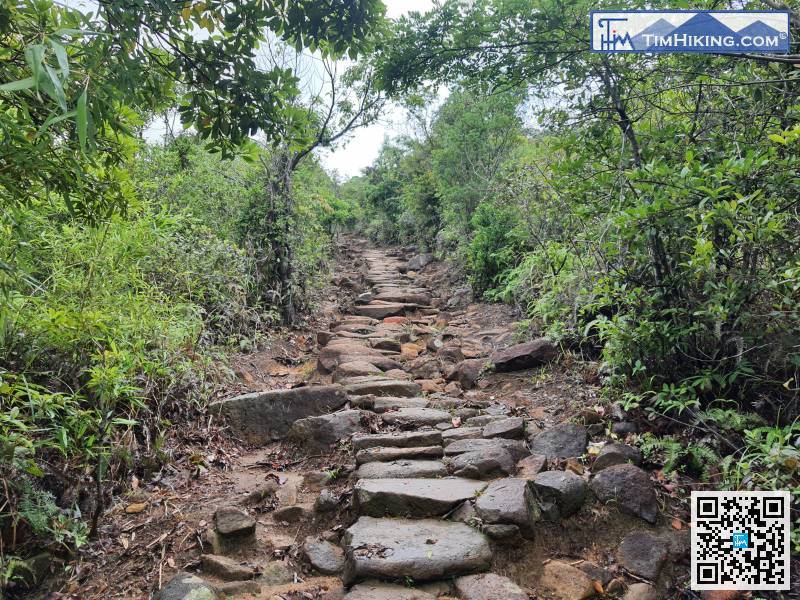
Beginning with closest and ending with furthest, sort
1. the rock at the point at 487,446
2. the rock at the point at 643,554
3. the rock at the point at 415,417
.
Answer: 1. the rock at the point at 643,554
2. the rock at the point at 487,446
3. the rock at the point at 415,417

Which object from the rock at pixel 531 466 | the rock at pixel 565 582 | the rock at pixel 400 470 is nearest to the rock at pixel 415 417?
the rock at pixel 400 470

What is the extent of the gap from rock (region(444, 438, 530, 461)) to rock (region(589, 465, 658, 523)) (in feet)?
1.85

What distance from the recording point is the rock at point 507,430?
13.4 ft

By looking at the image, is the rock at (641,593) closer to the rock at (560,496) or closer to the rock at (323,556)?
the rock at (560,496)

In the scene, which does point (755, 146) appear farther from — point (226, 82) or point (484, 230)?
point (484, 230)

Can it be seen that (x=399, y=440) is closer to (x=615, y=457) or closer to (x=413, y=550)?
(x=413, y=550)

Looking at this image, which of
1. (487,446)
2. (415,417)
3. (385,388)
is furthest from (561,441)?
(385,388)

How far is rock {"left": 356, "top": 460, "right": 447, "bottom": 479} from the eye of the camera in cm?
357

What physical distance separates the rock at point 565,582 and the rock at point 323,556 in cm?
104

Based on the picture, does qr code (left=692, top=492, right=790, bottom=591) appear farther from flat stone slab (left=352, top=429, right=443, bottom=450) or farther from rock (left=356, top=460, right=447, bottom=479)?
flat stone slab (left=352, top=429, right=443, bottom=450)

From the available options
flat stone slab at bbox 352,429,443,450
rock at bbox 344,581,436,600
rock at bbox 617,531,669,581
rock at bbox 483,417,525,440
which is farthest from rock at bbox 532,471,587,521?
flat stone slab at bbox 352,429,443,450

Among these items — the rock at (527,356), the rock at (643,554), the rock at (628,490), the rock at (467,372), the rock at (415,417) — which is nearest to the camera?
the rock at (643,554)

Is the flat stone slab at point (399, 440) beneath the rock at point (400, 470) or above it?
above

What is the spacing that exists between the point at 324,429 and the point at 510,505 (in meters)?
1.81
